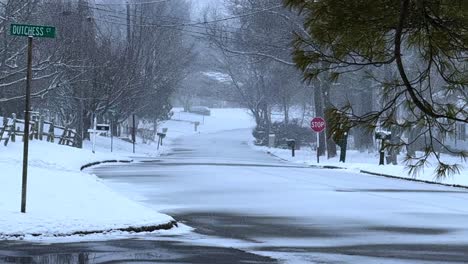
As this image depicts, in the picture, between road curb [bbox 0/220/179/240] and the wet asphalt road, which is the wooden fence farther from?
road curb [bbox 0/220/179/240]

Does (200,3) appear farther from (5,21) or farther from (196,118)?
(5,21)

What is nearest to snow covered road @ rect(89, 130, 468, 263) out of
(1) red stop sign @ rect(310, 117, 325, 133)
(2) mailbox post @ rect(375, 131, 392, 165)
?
(2) mailbox post @ rect(375, 131, 392, 165)

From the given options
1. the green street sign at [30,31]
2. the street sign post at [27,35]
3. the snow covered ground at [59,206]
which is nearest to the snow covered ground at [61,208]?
the snow covered ground at [59,206]

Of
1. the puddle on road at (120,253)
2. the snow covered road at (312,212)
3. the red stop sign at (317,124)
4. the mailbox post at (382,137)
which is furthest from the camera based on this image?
the red stop sign at (317,124)

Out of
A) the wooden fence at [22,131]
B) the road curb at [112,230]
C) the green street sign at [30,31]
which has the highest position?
the green street sign at [30,31]

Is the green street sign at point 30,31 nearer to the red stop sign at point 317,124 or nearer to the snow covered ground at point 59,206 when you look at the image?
the snow covered ground at point 59,206

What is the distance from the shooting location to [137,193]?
22.6 m

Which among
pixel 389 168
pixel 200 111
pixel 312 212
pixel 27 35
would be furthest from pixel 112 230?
pixel 200 111

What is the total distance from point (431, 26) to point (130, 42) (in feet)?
154

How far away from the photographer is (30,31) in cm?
1457

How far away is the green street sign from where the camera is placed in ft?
47.6

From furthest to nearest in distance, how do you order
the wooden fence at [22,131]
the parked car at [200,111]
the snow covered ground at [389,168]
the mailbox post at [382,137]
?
the parked car at [200,111] < the wooden fence at [22,131] < the snow covered ground at [389,168] < the mailbox post at [382,137]

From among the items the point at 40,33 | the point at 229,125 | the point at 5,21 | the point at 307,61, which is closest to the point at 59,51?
the point at 5,21

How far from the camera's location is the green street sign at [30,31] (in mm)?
14519
